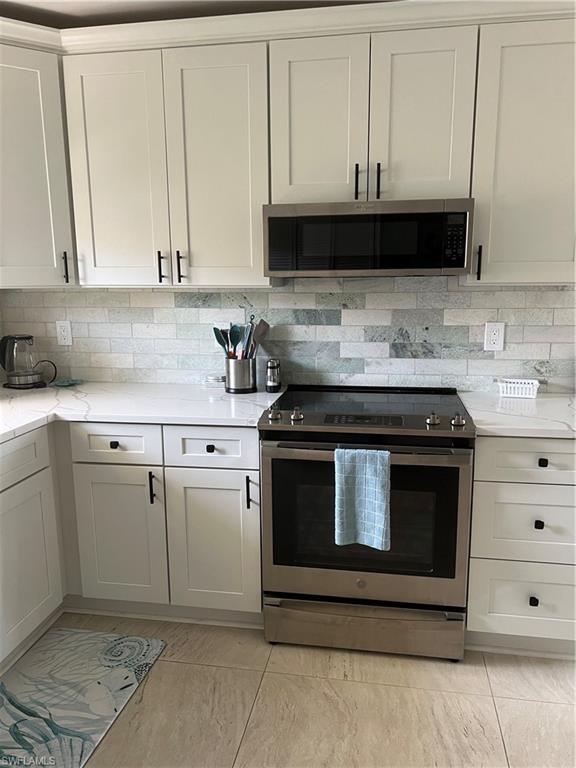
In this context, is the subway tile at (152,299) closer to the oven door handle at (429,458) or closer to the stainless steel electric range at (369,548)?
the stainless steel electric range at (369,548)

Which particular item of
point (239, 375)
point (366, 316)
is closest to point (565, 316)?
point (366, 316)

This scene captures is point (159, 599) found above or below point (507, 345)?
below

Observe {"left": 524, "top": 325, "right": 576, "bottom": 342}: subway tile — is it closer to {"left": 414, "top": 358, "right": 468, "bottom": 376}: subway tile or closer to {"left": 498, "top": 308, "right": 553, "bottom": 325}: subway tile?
{"left": 498, "top": 308, "right": 553, "bottom": 325}: subway tile

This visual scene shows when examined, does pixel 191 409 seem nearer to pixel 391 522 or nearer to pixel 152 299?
pixel 152 299

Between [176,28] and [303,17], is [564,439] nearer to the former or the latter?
[303,17]

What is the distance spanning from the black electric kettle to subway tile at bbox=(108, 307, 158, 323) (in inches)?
15.8

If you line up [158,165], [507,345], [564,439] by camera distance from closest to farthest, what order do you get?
[564,439]
[158,165]
[507,345]

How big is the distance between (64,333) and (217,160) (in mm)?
1176

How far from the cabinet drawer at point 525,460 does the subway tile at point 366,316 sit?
0.76m

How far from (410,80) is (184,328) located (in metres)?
1.41

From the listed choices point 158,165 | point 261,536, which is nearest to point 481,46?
point 158,165

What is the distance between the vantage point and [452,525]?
1.93 metres

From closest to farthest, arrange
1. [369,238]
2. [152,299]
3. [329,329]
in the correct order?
1. [369,238]
2. [329,329]
3. [152,299]

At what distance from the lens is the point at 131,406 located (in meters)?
2.18
